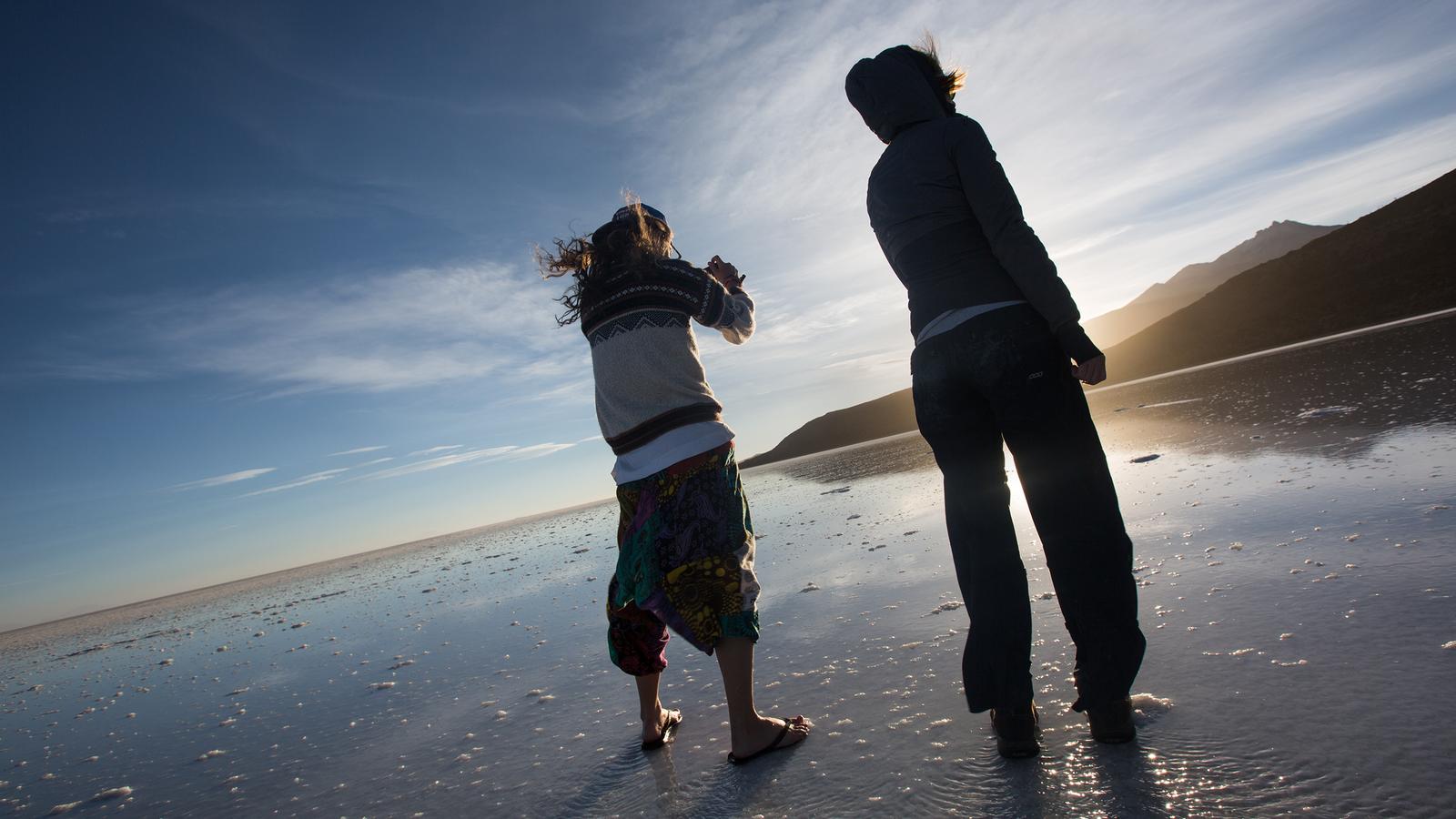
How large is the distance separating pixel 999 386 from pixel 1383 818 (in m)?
1.10

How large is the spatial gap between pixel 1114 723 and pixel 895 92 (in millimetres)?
1968

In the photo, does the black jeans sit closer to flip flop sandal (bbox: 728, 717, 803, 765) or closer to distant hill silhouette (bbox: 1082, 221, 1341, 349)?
flip flop sandal (bbox: 728, 717, 803, 765)

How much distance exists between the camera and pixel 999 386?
1.80 metres

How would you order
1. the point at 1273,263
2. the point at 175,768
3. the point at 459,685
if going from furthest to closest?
the point at 1273,263
the point at 459,685
the point at 175,768

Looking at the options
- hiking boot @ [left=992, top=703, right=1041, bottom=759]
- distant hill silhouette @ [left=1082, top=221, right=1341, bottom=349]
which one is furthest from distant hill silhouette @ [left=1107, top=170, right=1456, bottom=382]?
distant hill silhouette @ [left=1082, top=221, right=1341, bottom=349]

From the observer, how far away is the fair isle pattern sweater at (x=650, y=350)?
7.68ft

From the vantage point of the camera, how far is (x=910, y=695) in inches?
84.3

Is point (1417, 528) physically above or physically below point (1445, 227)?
below

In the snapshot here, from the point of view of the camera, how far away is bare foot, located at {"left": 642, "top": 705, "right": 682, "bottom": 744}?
230 centimetres

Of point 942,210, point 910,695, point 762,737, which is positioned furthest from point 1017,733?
point 942,210

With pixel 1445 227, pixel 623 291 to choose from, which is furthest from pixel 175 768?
pixel 1445 227

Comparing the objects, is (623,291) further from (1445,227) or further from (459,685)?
(1445,227)

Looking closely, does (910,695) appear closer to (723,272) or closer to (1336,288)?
(723,272)

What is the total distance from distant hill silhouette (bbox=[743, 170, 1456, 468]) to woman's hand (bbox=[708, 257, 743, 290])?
32742 mm
